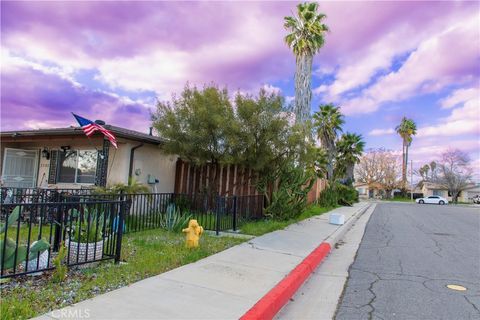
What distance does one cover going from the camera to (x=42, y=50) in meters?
11.4

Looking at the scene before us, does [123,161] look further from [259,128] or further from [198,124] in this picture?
[259,128]

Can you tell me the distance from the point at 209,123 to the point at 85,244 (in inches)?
260

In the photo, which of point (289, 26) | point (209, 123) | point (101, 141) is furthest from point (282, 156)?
point (289, 26)

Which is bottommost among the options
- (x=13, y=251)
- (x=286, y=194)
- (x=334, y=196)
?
(x=13, y=251)

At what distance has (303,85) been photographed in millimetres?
19781

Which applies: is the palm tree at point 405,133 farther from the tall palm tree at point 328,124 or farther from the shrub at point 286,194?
the shrub at point 286,194

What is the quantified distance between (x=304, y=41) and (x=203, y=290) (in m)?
17.6

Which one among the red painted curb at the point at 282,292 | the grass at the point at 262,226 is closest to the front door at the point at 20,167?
the grass at the point at 262,226

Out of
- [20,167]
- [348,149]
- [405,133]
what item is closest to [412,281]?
[20,167]

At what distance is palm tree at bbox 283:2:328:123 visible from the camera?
1966 cm

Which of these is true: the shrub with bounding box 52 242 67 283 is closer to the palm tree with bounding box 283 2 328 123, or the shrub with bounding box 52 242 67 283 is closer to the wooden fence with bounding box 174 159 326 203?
the wooden fence with bounding box 174 159 326 203

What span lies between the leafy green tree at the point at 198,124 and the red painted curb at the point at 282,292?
5381 millimetres

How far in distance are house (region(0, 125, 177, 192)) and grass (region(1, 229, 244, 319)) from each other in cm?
476

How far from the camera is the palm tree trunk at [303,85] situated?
19281 millimetres
